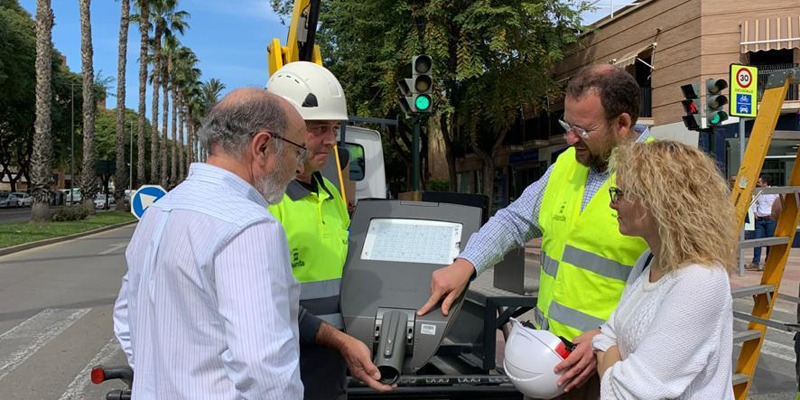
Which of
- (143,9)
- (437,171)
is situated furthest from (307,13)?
(437,171)

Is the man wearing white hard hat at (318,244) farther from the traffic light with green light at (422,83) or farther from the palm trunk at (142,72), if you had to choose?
the palm trunk at (142,72)

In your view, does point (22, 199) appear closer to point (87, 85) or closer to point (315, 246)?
point (87, 85)

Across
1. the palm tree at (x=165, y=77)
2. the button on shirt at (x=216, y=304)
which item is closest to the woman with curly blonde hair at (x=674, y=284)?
the button on shirt at (x=216, y=304)

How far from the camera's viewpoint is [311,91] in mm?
2271

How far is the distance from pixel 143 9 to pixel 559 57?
24533mm

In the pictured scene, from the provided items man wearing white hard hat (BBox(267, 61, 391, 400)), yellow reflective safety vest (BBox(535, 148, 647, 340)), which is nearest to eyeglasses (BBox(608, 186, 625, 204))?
yellow reflective safety vest (BBox(535, 148, 647, 340))

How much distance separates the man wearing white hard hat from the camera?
199 centimetres

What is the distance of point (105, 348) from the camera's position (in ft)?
20.9

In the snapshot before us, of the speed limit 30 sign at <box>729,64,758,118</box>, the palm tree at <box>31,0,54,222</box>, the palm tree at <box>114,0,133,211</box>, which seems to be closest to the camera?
the speed limit 30 sign at <box>729,64,758,118</box>

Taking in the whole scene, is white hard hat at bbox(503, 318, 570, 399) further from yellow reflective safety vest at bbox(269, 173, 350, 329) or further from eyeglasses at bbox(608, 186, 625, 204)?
yellow reflective safety vest at bbox(269, 173, 350, 329)

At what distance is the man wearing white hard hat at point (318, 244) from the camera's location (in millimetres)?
1994

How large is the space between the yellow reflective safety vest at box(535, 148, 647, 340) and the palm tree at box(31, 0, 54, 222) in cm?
2259

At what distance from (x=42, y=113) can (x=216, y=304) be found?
2319cm

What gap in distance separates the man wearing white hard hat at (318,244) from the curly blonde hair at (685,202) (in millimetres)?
917
